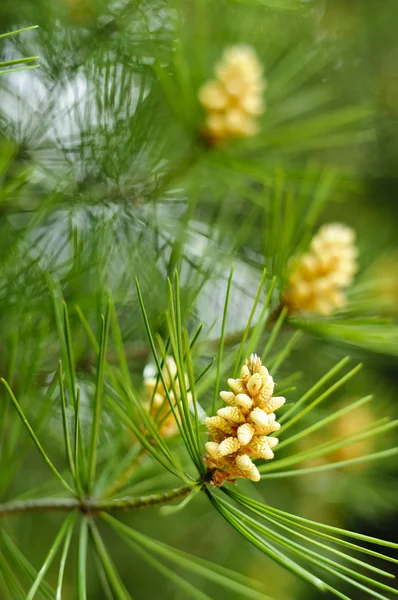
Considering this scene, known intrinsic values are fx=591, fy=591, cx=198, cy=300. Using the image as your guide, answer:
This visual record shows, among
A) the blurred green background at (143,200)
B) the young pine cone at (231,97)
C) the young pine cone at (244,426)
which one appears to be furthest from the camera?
the young pine cone at (231,97)

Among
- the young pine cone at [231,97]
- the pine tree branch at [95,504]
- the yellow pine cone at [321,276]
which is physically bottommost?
the pine tree branch at [95,504]

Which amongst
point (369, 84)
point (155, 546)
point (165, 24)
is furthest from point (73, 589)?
point (369, 84)

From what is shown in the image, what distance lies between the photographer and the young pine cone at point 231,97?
482 millimetres

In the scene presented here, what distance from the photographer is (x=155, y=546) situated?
262mm

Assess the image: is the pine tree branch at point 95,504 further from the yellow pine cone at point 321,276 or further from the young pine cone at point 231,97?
the young pine cone at point 231,97

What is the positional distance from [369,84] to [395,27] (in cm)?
11

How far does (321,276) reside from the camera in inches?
16.8

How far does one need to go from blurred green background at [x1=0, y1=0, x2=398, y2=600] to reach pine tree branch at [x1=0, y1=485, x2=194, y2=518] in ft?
0.13

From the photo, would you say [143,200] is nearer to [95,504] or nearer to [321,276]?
[321,276]

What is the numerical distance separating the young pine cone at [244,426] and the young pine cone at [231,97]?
0.30 meters

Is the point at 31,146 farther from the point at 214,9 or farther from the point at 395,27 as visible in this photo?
the point at 395,27

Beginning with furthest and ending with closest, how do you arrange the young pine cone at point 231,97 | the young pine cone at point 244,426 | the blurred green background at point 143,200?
the young pine cone at point 231,97, the blurred green background at point 143,200, the young pine cone at point 244,426

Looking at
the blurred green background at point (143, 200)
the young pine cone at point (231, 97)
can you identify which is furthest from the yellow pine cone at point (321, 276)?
the young pine cone at point (231, 97)

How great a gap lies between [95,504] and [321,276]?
0.23 m
